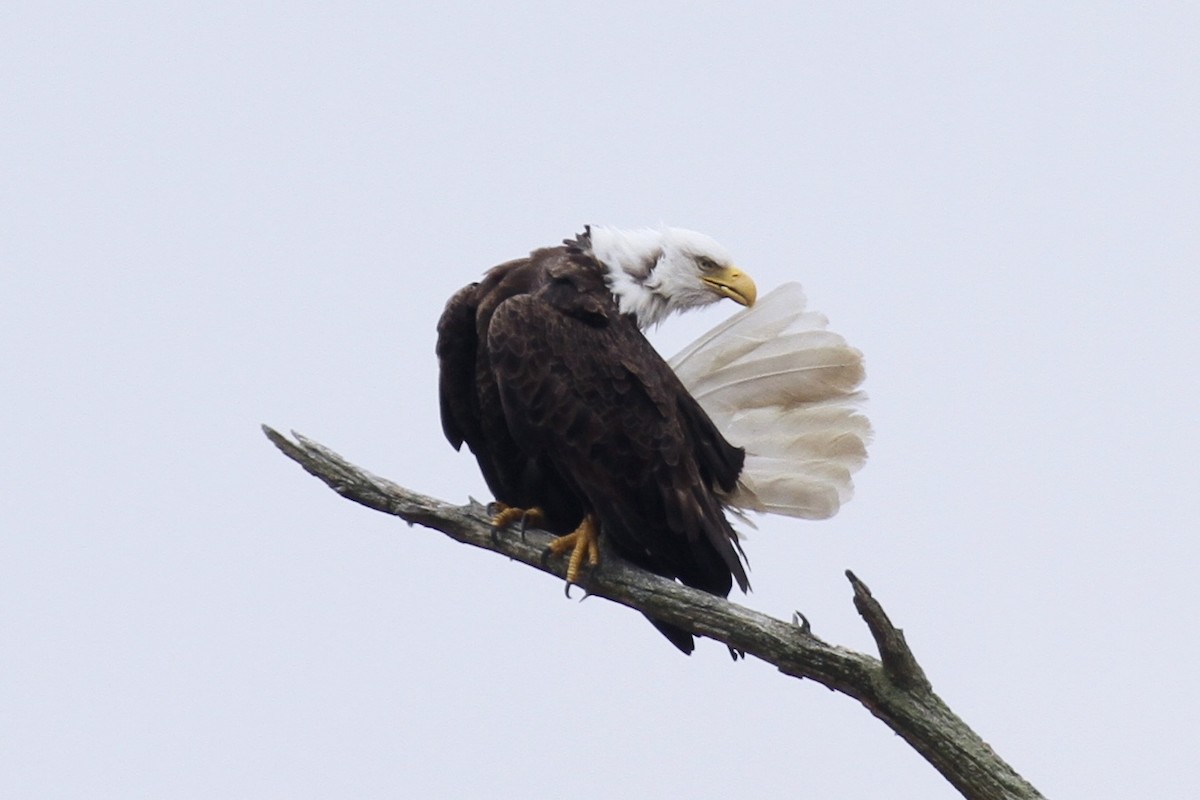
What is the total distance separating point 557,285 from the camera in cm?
595

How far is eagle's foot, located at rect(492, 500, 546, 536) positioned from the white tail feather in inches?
37.2

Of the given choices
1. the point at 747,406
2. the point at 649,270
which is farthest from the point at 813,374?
the point at 649,270

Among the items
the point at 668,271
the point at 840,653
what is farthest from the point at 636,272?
the point at 840,653

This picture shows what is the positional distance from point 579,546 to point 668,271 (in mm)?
1206

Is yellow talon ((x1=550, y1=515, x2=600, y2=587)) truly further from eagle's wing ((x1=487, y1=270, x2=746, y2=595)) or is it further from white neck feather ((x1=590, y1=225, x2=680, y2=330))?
white neck feather ((x1=590, y1=225, x2=680, y2=330))

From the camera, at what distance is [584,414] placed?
5652 mm

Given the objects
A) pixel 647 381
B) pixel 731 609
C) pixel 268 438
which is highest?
pixel 647 381

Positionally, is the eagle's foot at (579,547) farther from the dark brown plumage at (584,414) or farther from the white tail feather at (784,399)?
the white tail feather at (784,399)

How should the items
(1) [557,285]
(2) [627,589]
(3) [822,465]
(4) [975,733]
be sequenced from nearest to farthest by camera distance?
(4) [975,733] → (2) [627,589] → (1) [557,285] → (3) [822,465]

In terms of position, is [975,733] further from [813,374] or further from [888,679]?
[813,374]

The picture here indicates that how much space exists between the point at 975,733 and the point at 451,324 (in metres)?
2.51

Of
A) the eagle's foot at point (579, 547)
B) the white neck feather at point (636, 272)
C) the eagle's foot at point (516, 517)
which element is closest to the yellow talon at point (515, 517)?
the eagle's foot at point (516, 517)

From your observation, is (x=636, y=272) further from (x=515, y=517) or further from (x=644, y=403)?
(x=515, y=517)

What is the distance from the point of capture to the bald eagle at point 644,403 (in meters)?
5.67
